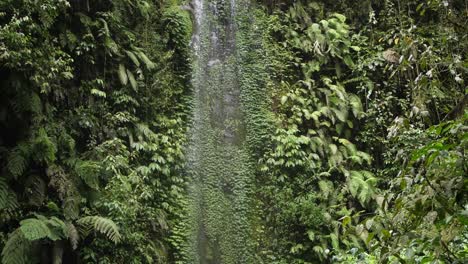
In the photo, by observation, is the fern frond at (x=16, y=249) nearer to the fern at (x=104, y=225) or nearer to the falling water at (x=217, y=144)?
the fern at (x=104, y=225)

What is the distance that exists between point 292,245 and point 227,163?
6.98ft

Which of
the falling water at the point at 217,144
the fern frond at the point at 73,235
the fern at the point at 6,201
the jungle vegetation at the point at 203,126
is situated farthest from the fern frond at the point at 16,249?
the falling water at the point at 217,144

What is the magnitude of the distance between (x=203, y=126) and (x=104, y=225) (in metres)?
4.12

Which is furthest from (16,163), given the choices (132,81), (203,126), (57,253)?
(203,126)

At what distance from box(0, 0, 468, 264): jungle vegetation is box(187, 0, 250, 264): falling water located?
0.04m

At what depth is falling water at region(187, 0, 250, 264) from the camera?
8.40 m

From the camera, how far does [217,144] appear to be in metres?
9.50

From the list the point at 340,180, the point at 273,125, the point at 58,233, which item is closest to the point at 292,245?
A: the point at 340,180

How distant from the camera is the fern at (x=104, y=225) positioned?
5.83m

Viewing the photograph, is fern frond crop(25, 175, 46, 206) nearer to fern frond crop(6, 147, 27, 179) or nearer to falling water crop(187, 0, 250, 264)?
fern frond crop(6, 147, 27, 179)

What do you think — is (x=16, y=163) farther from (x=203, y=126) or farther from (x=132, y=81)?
(x=203, y=126)

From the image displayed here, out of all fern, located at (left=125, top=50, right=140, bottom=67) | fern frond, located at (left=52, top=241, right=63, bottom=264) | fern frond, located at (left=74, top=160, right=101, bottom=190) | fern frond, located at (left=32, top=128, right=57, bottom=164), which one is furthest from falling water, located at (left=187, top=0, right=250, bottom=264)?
fern frond, located at (left=32, top=128, right=57, bottom=164)

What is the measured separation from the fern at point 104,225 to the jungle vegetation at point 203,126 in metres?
0.03

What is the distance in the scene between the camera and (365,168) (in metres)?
9.91
